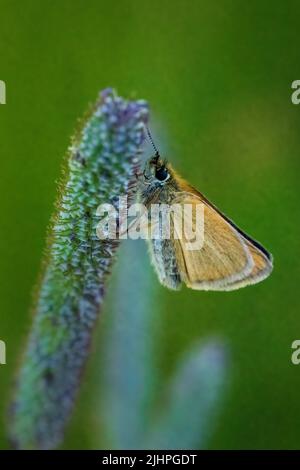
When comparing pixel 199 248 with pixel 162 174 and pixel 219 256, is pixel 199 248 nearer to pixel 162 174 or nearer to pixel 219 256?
pixel 219 256

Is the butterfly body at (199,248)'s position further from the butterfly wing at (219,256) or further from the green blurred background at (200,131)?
the green blurred background at (200,131)

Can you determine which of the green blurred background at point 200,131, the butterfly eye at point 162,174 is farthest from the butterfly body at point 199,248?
the green blurred background at point 200,131

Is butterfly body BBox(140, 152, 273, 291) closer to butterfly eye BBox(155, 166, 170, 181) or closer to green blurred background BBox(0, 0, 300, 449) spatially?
butterfly eye BBox(155, 166, 170, 181)

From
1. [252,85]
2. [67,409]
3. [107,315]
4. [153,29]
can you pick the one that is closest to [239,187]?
[252,85]

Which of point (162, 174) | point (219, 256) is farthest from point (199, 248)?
point (162, 174)

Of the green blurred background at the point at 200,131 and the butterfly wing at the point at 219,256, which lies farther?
the green blurred background at the point at 200,131

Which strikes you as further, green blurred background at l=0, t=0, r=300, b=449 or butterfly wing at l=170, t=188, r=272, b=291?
green blurred background at l=0, t=0, r=300, b=449

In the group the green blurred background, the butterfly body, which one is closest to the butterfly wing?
the butterfly body
